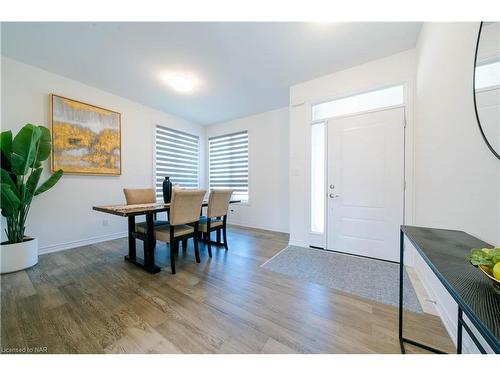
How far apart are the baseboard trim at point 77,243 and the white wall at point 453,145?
4.51m

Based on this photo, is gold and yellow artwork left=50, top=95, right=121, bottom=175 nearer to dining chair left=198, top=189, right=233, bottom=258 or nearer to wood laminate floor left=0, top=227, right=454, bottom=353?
wood laminate floor left=0, top=227, right=454, bottom=353

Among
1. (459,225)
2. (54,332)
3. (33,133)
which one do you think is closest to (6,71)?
(33,133)

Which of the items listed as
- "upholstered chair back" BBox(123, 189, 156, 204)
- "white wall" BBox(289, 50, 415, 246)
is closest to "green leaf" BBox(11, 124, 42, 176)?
"upholstered chair back" BBox(123, 189, 156, 204)

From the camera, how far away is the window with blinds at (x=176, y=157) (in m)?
4.07

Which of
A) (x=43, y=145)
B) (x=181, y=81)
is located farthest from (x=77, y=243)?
(x=181, y=81)

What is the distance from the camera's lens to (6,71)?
2.34 meters

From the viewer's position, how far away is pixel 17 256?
207cm

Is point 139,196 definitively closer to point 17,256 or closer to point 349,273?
point 17,256

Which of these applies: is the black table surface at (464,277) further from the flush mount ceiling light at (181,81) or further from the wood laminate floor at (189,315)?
the flush mount ceiling light at (181,81)

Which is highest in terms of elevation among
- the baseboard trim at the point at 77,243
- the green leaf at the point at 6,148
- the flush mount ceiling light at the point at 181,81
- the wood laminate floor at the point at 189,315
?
the flush mount ceiling light at the point at 181,81

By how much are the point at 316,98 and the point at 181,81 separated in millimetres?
2116

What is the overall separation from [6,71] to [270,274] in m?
4.20

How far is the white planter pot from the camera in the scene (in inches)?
79.0

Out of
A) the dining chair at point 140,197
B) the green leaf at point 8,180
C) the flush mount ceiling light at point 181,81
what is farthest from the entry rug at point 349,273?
the green leaf at point 8,180
